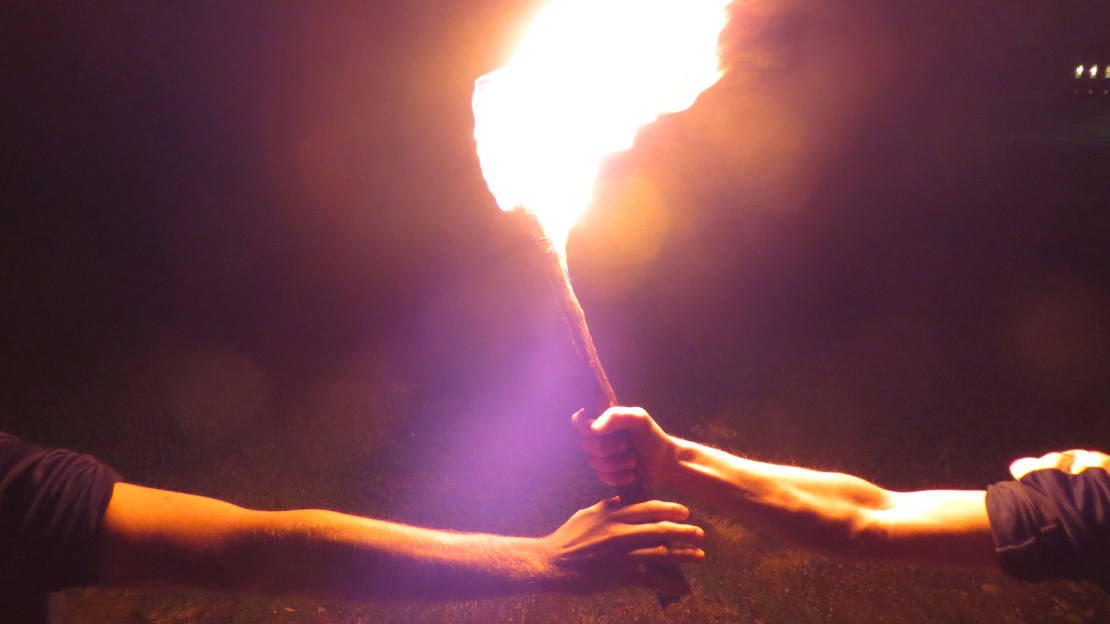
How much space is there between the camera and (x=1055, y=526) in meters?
1.51

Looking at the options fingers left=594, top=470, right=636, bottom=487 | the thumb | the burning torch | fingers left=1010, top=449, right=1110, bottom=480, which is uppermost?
the burning torch

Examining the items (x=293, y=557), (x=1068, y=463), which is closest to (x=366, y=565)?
(x=293, y=557)

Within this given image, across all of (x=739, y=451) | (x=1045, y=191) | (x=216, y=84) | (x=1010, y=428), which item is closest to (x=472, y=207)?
(x=216, y=84)

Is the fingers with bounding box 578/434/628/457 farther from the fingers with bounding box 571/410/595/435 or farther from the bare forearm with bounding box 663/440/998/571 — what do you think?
the bare forearm with bounding box 663/440/998/571

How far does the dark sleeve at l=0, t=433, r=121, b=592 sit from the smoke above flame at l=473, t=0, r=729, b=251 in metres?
1.52

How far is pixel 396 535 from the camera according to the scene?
5.82 feet

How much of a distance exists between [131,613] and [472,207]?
20.7ft

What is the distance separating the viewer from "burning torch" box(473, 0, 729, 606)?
2.06 m

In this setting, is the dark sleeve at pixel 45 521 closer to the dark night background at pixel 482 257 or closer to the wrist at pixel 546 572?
the wrist at pixel 546 572

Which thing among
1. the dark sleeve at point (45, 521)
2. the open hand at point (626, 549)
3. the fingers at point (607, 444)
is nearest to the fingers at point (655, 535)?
the open hand at point (626, 549)

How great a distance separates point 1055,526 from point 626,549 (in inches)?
45.6

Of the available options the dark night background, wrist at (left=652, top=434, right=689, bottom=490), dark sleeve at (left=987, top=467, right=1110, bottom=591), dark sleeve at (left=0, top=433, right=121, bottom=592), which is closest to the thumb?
wrist at (left=652, top=434, right=689, bottom=490)

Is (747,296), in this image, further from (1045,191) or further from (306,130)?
(306,130)

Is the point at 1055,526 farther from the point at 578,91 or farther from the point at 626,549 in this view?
the point at 578,91
